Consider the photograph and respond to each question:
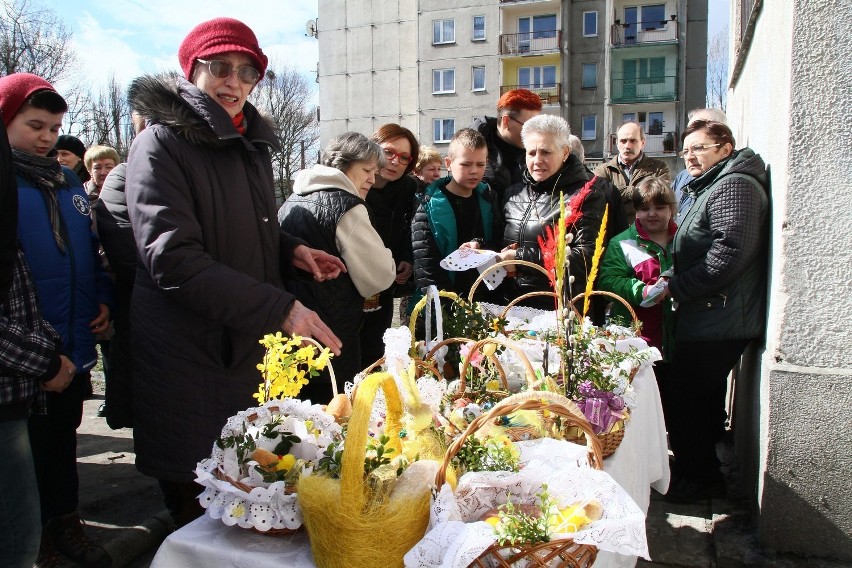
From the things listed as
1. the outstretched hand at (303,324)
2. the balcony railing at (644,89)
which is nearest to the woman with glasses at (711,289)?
the outstretched hand at (303,324)

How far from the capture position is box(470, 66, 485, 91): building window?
2559cm

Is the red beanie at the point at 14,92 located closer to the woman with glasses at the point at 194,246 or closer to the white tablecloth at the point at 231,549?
the woman with glasses at the point at 194,246

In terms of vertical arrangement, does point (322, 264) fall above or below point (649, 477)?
above

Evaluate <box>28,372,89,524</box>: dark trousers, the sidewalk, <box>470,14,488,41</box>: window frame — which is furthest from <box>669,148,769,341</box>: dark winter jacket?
<box>470,14,488,41</box>: window frame

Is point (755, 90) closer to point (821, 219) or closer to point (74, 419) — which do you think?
point (821, 219)

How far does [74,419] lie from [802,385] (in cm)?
307

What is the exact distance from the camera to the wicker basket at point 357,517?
1.24 meters

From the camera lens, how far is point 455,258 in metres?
3.42

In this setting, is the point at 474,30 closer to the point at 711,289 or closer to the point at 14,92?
the point at 711,289

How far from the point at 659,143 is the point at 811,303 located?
21.7 m

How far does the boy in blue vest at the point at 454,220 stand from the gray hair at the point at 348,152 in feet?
2.50

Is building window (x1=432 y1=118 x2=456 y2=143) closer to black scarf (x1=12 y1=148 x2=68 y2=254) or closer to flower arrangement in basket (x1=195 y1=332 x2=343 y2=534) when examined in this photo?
black scarf (x1=12 y1=148 x2=68 y2=254)

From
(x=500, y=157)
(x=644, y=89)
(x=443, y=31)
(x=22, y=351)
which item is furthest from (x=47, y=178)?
(x=443, y=31)

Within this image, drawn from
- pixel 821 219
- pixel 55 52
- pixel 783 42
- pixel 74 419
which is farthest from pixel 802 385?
pixel 55 52
